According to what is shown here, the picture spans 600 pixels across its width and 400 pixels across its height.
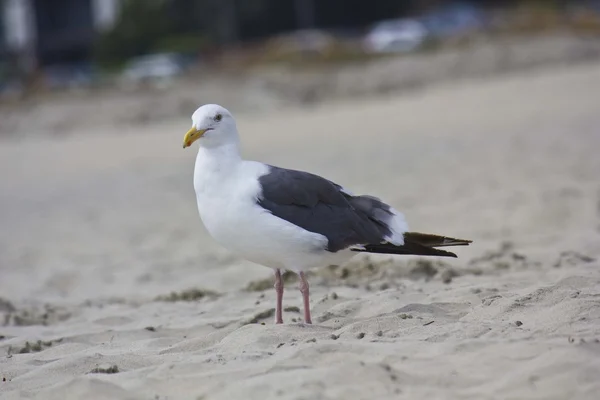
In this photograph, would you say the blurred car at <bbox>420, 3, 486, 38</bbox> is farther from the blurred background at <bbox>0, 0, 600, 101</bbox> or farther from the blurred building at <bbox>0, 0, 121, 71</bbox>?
the blurred building at <bbox>0, 0, 121, 71</bbox>

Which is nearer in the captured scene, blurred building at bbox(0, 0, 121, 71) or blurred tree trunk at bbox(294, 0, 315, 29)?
blurred tree trunk at bbox(294, 0, 315, 29)

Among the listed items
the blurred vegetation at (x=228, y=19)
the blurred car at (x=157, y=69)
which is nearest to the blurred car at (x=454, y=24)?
the blurred vegetation at (x=228, y=19)

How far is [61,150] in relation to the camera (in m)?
18.5

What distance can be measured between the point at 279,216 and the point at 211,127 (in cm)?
59

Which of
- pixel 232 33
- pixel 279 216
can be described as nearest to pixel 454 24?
pixel 232 33

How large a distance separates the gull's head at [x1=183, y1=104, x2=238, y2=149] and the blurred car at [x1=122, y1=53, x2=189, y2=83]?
23575mm

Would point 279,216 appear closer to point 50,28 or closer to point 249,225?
point 249,225

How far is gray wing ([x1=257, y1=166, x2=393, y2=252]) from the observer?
467 cm

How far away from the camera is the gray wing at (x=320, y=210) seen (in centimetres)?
467

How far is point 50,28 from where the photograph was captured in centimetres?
5381

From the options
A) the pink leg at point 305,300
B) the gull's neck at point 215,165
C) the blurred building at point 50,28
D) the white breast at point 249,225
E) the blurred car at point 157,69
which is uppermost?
the blurred building at point 50,28

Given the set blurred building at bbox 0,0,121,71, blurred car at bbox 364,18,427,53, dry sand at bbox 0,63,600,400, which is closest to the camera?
dry sand at bbox 0,63,600,400

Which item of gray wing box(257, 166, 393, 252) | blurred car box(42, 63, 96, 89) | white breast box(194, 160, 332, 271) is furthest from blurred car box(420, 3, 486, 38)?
white breast box(194, 160, 332, 271)

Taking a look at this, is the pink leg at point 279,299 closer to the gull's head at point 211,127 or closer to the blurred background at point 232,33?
the gull's head at point 211,127
